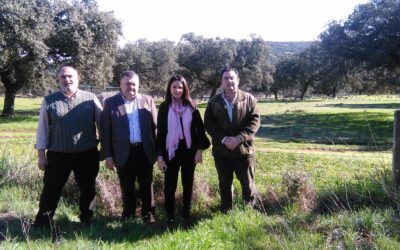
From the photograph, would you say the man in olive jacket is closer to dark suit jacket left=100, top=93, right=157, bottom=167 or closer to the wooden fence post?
dark suit jacket left=100, top=93, right=157, bottom=167

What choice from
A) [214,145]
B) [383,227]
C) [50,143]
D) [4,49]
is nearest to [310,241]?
[383,227]

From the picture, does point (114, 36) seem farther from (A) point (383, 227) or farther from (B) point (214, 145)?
(A) point (383, 227)

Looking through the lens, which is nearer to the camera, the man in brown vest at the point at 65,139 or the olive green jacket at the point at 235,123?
the man in brown vest at the point at 65,139

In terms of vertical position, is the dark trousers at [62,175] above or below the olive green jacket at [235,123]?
below

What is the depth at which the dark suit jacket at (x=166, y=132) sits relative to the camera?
200 inches

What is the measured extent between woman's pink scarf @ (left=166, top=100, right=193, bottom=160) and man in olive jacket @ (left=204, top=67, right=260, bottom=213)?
0.84ft

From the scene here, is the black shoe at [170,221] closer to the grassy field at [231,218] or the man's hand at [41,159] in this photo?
the grassy field at [231,218]

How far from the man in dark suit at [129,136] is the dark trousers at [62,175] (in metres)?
0.24

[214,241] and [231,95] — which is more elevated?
[231,95]

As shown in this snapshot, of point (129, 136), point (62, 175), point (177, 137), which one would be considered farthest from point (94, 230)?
point (177, 137)

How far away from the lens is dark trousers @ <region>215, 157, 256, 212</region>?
5176 mm

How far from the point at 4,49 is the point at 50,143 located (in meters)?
18.4

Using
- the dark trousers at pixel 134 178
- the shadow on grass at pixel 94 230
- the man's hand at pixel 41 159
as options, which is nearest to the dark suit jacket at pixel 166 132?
the dark trousers at pixel 134 178

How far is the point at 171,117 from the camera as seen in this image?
5.06 m
